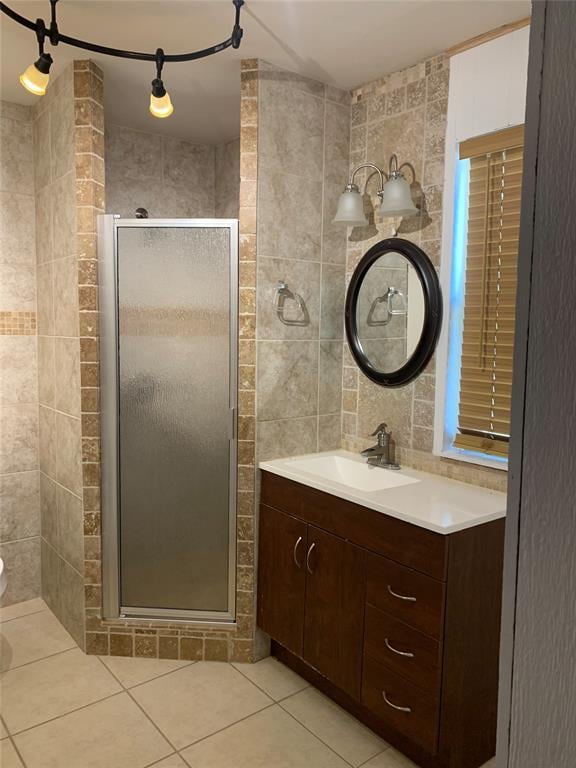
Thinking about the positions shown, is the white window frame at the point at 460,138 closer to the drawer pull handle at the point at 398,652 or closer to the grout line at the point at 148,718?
the drawer pull handle at the point at 398,652

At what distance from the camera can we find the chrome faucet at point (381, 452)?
2496 millimetres

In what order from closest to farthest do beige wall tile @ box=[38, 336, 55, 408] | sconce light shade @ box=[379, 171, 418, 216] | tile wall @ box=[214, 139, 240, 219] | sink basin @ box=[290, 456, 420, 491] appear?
sconce light shade @ box=[379, 171, 418, 216] → sink basin @ box=[290, 456, 420, 491] → beige wall tile @ box=[38, 336, 55, 408] → tile wall @ box=[214, 139, 240, 219]

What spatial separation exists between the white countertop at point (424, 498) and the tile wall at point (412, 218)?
88mm

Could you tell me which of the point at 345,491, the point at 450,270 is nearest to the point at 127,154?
the point at 450,270

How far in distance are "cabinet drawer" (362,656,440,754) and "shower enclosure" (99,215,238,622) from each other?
30.3 inches

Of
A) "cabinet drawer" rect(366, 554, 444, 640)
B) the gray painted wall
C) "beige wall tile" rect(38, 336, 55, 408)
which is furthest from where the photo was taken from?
"beige wall tile" rect(38, 336, 55, 408)

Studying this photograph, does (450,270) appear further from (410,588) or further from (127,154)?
(127,154)

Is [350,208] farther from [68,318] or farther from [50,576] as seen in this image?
[50,576]

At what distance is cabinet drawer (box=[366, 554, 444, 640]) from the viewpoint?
1.79 m

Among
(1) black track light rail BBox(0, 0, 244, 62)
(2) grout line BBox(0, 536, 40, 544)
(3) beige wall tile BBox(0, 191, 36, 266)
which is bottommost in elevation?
(2) grout line BBox(0, 536, 40, 544)

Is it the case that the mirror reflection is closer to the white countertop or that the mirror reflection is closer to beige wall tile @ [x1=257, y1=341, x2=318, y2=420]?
beige wall tile @ [x1=257, y1=341, x2=318, y2=420]

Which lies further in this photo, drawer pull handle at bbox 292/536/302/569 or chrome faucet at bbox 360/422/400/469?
chrome faucet at bbox 360/422/400/469

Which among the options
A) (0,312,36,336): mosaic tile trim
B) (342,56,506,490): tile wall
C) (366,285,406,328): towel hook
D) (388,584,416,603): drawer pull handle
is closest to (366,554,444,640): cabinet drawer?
(388,584,416,603): drawer pull handle

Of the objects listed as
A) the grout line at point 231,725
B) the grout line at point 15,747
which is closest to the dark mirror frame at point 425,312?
the grout line at point 231,725
